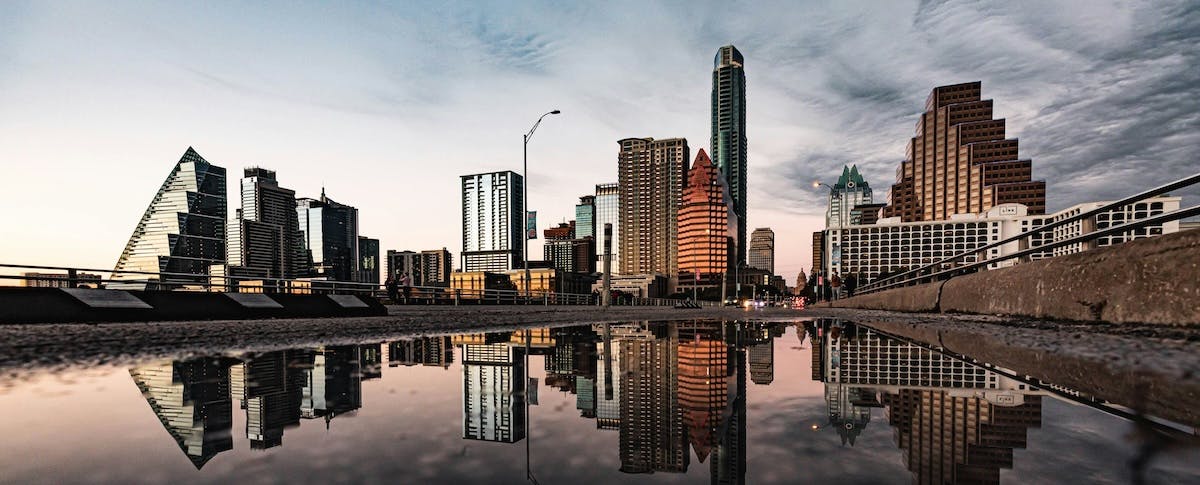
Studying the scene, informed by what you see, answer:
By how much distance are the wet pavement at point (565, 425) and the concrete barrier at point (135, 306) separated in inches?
282

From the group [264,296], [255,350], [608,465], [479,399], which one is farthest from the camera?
[264,296]

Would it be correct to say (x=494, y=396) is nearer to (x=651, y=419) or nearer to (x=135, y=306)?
(x=651, y=419)

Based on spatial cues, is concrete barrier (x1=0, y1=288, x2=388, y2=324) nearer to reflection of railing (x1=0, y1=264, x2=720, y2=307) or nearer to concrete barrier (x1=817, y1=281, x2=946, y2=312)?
reflection of railing (x1=0, y1=264, x2=720, y2=307)

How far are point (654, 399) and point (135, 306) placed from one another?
11.2 m

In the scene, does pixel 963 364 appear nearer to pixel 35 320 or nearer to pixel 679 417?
pixel 679 417

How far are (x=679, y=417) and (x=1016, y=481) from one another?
1196 mm

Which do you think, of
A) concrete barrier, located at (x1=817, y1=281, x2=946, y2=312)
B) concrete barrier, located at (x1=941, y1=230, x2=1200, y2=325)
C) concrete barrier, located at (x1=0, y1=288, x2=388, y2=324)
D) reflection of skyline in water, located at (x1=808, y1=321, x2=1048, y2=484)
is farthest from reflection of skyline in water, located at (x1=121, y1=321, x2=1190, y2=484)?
A: concrete barrier, located at (x1=817, y1=281, x2=946, y2=312)

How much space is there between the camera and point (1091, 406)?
7.39ft

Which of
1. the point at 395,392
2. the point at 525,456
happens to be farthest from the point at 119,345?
the point at 525,456

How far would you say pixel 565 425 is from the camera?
2281mm

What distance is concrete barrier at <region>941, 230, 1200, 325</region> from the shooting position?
4.74 m

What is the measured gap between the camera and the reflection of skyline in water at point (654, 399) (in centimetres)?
186

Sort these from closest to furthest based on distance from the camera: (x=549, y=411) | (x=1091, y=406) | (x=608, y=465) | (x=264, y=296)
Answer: (x=608, y=465) → (x=1091, y=406) → (x=549, y=411) → (x=264, y=296)

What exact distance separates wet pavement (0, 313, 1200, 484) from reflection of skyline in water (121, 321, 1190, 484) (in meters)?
0.01
